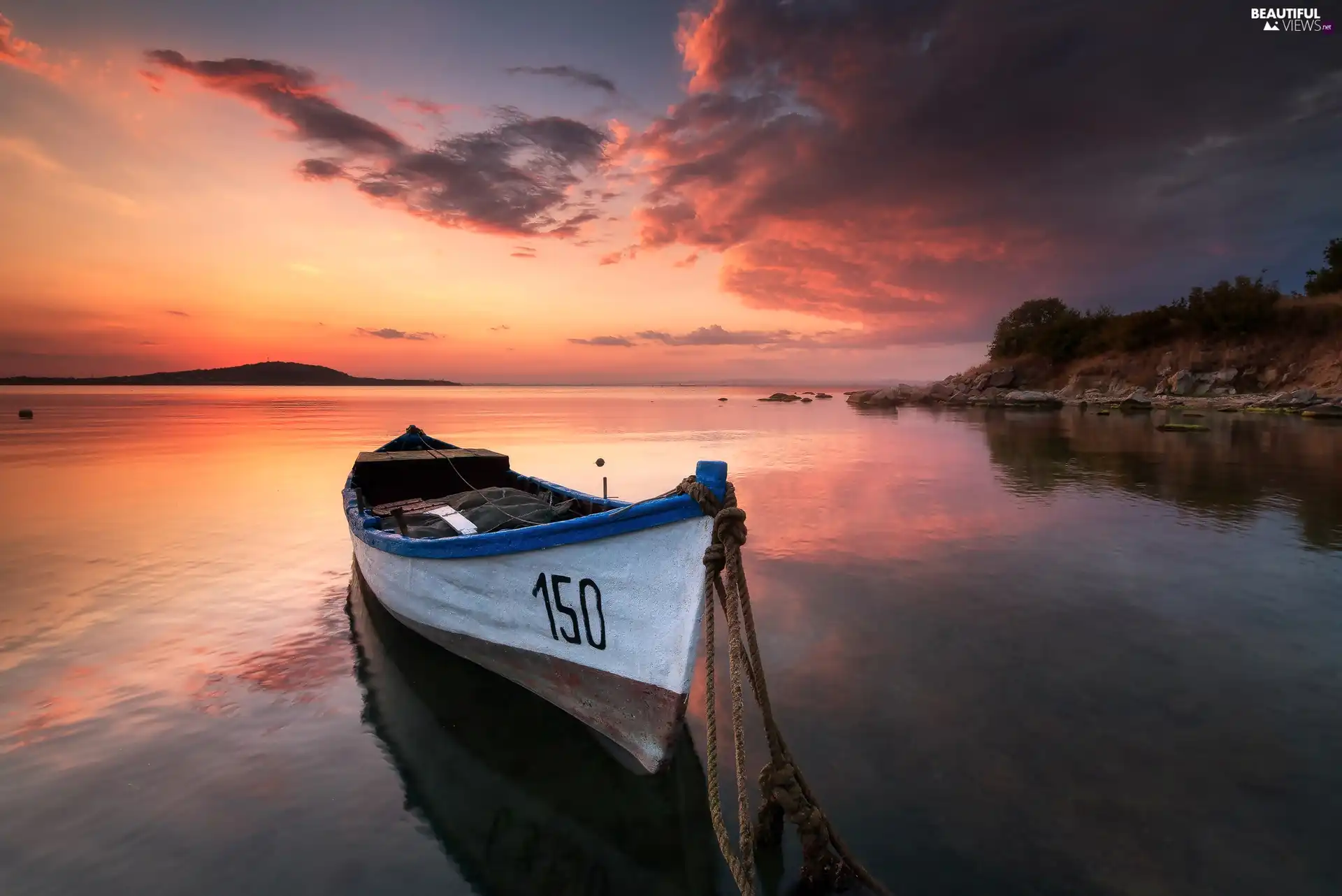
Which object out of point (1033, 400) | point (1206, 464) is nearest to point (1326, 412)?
point (1033, 400)

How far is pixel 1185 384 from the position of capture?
2213 inches

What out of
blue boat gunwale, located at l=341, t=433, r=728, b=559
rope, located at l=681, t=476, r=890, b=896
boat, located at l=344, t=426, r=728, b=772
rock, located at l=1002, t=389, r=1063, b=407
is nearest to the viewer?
rope, located at l=681, t=476, r=890, b=896

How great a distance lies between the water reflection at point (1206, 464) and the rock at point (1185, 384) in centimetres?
2246

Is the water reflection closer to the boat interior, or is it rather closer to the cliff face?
the boat interior

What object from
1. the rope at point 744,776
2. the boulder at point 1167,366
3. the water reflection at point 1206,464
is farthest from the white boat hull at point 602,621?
the boulder at point 1167,366

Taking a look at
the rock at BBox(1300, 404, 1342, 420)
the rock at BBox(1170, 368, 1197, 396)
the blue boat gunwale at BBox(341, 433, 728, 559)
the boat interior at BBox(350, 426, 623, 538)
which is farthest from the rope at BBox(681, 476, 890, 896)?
the rock at BBox(1170, 368, 1197, 396)

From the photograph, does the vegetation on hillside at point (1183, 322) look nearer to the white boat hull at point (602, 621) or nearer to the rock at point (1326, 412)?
A: the rock at point (1326, 412)

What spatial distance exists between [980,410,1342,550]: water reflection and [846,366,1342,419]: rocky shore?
9.85 m

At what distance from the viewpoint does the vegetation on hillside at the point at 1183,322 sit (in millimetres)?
55156

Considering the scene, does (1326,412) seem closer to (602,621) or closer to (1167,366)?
(1167,366)

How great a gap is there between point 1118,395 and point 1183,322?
35.3 ft

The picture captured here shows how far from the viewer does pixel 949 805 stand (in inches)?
185

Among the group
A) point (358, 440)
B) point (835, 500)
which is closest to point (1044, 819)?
point (835, 500)

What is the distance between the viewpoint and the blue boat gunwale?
432 centimetres
